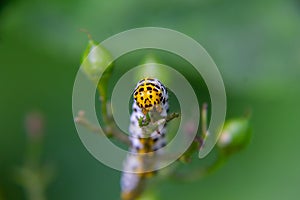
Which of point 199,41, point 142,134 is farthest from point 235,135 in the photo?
point 199,41

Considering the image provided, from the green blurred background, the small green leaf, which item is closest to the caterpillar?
the small green leaf

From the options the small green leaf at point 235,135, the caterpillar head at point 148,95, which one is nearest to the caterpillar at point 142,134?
the caterpillar head at point 148,95

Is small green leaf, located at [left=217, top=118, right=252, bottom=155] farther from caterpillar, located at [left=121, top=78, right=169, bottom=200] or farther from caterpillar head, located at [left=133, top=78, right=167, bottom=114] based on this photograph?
caterpillar head, located at [left=133, top=78, right=167, bottom=114]

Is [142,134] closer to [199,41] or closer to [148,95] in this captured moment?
[148,95]

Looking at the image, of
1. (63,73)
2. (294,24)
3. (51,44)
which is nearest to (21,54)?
(63,73)

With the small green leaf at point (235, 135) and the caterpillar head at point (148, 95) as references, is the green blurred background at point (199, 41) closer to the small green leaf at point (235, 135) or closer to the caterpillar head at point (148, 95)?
the small green leaf at point (235, 135)
